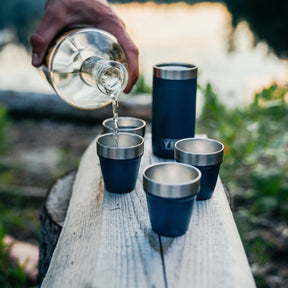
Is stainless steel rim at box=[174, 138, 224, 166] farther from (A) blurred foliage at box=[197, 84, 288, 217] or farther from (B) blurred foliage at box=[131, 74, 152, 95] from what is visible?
(B) blurred foliage at box=[131, 74, 152, 95]

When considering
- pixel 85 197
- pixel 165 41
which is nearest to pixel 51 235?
pixel 85 197

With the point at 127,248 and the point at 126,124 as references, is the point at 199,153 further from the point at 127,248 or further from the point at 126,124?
the point at 126,124

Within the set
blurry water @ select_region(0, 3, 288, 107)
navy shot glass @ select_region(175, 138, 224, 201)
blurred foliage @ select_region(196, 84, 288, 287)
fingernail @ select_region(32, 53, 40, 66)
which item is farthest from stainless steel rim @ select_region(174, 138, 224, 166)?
blurry water @ select_region(0, 3, 288, 107)

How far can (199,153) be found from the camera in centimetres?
121

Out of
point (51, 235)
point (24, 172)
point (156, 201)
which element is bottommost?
point (24, 172)

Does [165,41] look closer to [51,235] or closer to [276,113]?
[276,113]

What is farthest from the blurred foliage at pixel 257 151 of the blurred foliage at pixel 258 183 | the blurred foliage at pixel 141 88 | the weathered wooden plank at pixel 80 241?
the blurred foliage at pixel 141 88

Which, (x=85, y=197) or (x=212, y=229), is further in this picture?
(x=85, y=197)

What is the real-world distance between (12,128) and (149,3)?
329 inches

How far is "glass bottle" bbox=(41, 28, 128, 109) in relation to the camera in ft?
4.57

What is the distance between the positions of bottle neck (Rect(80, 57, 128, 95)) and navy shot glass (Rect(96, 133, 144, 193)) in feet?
0.59

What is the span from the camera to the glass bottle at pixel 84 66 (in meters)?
1.39

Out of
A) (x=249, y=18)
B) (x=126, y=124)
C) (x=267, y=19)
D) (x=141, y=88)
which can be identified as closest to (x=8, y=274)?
(x=126, y=124)

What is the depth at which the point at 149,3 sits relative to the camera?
457 inches
